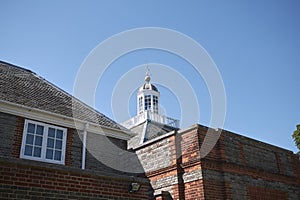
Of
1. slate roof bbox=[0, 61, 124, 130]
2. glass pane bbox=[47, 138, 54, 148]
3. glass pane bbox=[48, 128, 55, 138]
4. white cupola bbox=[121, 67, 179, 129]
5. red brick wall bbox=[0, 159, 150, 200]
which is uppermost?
white cupola bbox=[121, 67, 179, 129]

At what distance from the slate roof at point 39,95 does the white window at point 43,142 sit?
0.69 meters

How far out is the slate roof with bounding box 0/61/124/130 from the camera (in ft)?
36.4

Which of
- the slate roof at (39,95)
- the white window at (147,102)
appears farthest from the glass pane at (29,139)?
the white window at (147,102)

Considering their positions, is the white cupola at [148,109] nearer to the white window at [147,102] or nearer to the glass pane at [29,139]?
the white window at [147,102]

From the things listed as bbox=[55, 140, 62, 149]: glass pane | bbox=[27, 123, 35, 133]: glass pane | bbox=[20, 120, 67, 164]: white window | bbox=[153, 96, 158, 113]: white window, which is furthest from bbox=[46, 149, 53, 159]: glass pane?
bbox=[153, 96, 158, 113]: white window

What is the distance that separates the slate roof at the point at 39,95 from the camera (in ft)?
36.4

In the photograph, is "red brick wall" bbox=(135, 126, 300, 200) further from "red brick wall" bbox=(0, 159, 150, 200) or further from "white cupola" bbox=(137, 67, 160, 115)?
"white cupola" bbox=(137, 67, 160, 115)

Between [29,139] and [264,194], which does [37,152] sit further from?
[264,194]

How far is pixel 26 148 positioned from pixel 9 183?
4051 millimetres

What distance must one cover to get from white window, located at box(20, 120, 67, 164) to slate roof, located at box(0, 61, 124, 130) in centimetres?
69

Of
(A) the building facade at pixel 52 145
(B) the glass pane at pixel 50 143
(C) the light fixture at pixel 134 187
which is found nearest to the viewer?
(A) the building facade at pixel 52 145

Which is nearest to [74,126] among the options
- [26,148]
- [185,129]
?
[26,148]

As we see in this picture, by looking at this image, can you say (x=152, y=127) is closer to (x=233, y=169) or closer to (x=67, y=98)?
(x=67, y=98)

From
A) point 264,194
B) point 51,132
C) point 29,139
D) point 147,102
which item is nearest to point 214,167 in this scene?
point 264,194
